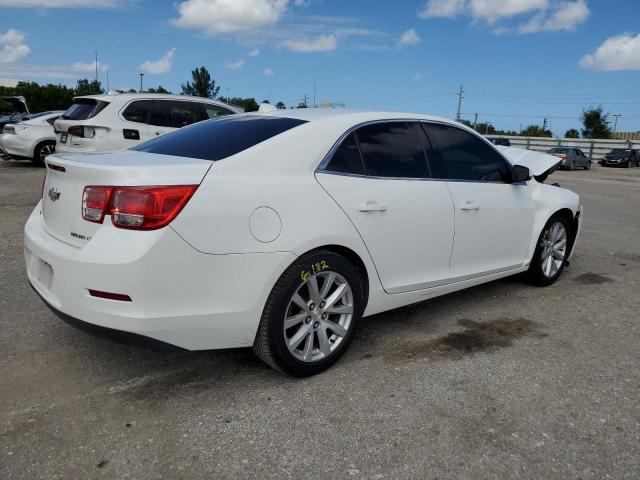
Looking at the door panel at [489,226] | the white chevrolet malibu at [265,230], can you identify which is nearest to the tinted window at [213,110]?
the white chevrolet malibu at [265,230]

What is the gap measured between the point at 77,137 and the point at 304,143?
7.35 metres

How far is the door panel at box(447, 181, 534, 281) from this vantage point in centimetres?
390

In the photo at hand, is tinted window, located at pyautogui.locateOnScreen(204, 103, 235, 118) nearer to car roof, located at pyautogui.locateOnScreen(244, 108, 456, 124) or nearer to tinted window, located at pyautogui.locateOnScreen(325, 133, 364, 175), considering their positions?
car roof, located at pyautogui.locateOnScreen(244, 108, 456, 124)

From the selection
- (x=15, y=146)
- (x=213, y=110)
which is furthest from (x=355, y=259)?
(x=15, y=146)

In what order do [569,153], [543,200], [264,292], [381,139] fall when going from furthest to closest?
[569,153] < [543,200] < [381,139] < [264,292]

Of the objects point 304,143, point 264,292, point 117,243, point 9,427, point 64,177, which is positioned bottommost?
point 9,427

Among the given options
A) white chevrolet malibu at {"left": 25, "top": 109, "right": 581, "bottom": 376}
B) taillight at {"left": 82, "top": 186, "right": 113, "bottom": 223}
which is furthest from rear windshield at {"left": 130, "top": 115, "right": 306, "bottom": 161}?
A: taillight at {"left": 82, "top": 186, "right": 113, "bottom": 223}

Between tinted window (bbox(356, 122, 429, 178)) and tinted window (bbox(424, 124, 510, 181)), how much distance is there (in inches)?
7.8

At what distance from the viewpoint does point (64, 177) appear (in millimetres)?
2889

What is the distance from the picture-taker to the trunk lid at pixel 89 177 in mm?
2582

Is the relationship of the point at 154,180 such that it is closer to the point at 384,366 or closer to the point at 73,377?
the point at 73,377

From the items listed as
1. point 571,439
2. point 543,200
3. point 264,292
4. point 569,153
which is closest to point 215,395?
point 264,292

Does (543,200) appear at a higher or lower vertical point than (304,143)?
lower

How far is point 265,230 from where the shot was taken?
2752 mm
